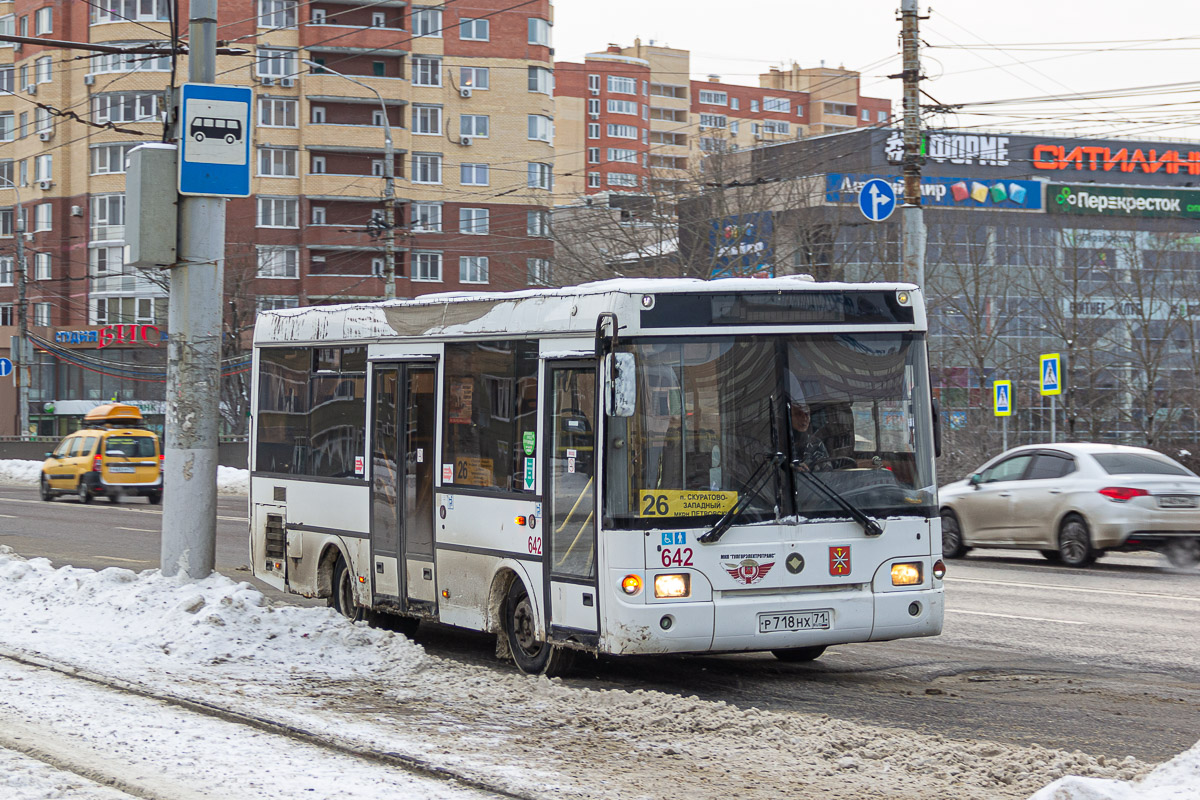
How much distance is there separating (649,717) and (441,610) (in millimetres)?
2988

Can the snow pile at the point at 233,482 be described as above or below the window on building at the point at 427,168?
below

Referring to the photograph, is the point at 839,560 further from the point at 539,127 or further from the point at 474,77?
the point at 539,127

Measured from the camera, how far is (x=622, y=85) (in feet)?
425

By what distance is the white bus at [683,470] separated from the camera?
29.5 ft

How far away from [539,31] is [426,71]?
6.51 meters

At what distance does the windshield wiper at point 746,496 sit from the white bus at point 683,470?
1 centimetres

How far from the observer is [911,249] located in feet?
70.8

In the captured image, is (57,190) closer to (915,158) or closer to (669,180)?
(669,180)

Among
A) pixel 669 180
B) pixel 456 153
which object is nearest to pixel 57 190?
pixel 456 153

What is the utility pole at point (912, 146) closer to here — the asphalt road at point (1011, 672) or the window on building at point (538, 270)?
the asphalt road at point (1011, 672)

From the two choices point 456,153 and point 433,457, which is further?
point 456,153

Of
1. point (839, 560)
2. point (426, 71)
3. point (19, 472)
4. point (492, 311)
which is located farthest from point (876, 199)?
point (426, 71)

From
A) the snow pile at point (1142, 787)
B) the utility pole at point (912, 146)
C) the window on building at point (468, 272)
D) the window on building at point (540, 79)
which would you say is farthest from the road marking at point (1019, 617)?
the window on building at point (540, 79)

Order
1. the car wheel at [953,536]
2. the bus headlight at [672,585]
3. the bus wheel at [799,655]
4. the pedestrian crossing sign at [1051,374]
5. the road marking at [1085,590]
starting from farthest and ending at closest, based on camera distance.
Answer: the pedestrian crossing sign at [1051,374] < the car wheel at [953,536] < the road marking at [1085,590] < the bus wheel at [799,655] < the bus headlight at [672,585]
